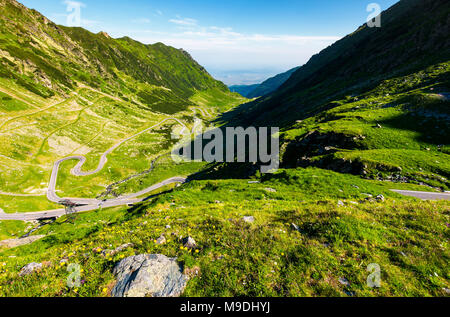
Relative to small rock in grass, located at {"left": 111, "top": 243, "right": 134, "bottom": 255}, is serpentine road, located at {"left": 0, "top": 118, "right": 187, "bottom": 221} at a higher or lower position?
lower

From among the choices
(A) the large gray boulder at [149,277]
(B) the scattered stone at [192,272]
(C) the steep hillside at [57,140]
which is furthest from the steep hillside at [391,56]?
(C) the steep hillside at [57,140]

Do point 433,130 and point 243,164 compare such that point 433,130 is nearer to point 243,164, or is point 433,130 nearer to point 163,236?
point 243,164

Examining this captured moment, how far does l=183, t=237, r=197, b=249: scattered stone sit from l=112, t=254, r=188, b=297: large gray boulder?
1103 millimetres

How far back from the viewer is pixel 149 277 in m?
8.45

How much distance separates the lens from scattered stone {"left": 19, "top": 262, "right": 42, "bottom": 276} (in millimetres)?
9203

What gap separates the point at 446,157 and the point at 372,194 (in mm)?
19941

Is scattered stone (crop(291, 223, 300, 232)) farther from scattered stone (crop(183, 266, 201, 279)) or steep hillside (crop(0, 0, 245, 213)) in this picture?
steep hillside (crop(0, 0, 245, 213))

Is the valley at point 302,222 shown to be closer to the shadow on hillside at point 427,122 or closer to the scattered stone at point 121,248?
the scattered stone at point 121,248

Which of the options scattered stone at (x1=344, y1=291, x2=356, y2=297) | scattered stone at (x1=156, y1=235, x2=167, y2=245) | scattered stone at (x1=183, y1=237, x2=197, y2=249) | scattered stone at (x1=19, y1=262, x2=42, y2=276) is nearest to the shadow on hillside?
scattered stone at (x1=344, y1=291, x2=356, y2=297)

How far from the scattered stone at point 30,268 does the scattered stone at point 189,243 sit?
7.48m

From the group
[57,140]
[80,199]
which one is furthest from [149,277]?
[57,140]
